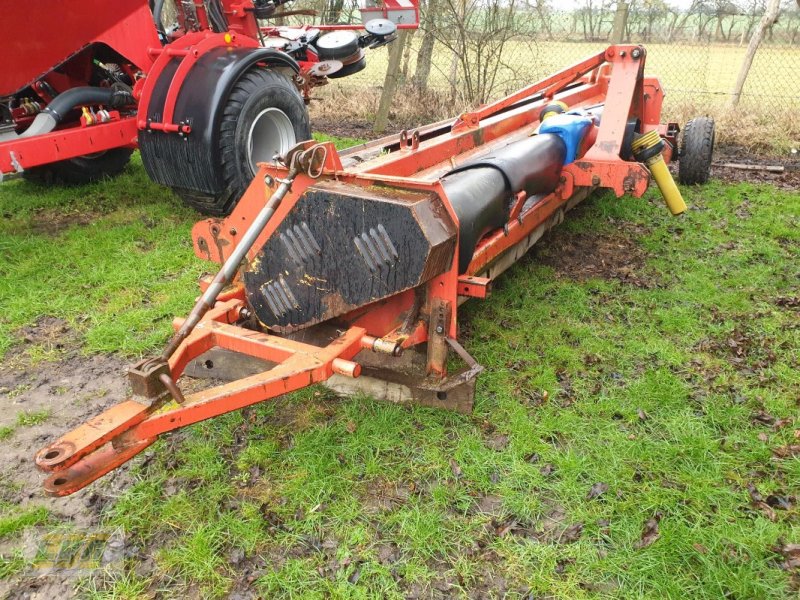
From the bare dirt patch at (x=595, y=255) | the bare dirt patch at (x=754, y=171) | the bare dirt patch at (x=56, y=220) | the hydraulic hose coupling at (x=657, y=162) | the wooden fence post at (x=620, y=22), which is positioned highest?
the wooden fence post at (x=620, y=22)

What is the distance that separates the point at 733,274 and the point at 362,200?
3.04 m

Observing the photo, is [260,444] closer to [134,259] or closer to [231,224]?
[231,224]

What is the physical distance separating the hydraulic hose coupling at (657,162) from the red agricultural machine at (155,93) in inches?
105

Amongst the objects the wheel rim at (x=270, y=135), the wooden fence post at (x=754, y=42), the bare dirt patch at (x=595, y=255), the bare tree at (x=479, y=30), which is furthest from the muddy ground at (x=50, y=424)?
the wooden fence post at (x=754, y=42)

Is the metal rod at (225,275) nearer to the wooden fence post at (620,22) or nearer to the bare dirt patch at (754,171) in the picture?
the bare dirt patch at (754,171)

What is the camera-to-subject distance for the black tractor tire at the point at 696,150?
5586 mm

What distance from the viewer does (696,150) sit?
5.71 metres

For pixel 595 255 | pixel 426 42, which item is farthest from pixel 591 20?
pixel 595 255

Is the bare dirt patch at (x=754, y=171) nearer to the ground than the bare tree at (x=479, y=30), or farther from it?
nearer to the ground

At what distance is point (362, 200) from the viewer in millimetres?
2328

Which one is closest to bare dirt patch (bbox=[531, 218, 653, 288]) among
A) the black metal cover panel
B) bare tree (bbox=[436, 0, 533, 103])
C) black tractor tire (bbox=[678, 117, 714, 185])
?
black tractor tire (bbox=[678, 117, 714, 185])

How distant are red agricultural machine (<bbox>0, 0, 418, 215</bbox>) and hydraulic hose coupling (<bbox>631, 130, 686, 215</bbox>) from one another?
8.75 ft

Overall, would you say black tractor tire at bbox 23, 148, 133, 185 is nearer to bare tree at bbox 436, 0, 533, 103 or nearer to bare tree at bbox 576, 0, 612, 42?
bare tree at bbox 436, 0, 533, 103

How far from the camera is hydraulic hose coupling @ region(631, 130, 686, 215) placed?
3.82m
